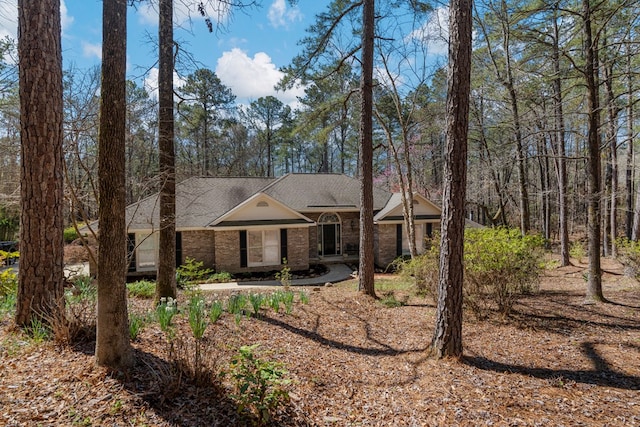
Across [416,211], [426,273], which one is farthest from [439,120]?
[426,273]

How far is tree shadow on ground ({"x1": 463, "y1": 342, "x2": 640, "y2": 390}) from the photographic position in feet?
A: 12.4

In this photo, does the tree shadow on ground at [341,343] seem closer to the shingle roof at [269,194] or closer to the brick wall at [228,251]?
the brick wall at [228,251]

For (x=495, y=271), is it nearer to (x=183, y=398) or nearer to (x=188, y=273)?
(x=183, y=398)

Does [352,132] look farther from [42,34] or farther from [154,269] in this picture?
[42,34]

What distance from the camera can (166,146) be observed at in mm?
6500

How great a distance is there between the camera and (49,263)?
4.10 m

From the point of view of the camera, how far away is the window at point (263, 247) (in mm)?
14663

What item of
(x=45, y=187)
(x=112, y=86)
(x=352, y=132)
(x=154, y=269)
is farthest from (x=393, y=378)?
(x=352, y=132)

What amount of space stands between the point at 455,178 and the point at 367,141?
4129 millimetres

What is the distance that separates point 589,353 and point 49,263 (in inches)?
284

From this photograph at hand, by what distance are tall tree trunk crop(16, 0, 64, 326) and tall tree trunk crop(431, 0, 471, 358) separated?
4779 millimetres

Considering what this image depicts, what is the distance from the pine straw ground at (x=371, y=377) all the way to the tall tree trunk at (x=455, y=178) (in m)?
0.53

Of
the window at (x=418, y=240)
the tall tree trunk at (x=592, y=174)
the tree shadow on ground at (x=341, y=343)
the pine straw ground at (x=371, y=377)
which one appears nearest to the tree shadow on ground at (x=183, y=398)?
the pine straw ground at (x=371, y=377)

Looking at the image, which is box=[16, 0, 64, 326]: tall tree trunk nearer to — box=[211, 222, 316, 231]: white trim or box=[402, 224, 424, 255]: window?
box=[211, 222, 316, 231]: white trim
